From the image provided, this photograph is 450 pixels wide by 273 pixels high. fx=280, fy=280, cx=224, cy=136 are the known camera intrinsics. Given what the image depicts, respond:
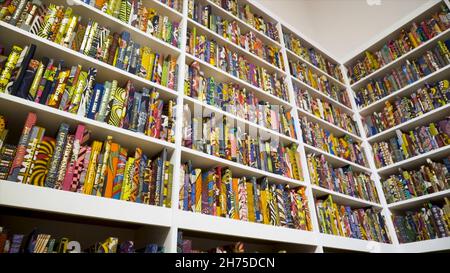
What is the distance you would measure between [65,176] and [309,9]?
3.83 meters

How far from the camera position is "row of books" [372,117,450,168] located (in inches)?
86.4

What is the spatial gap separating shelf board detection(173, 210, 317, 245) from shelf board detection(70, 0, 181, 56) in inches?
37.3

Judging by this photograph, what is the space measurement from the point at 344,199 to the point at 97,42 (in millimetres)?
1991

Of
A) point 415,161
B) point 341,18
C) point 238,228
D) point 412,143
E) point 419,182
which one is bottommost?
point 238,228

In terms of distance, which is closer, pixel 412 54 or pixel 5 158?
pixel 5 158

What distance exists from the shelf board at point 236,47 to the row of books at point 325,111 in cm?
27

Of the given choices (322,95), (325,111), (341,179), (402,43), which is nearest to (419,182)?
(341,179)

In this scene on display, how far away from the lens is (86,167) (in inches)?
44.0

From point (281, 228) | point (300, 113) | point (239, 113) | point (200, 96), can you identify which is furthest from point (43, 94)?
point (300, 113)

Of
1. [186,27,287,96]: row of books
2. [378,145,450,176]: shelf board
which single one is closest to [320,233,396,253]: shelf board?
[378,145,450,176]: shelf board

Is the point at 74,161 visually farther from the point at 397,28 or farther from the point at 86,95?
the point at 397,28

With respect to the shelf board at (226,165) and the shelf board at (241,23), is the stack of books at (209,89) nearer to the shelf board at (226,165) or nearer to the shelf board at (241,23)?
the shelf board at (226,165)

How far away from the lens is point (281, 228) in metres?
1.58
